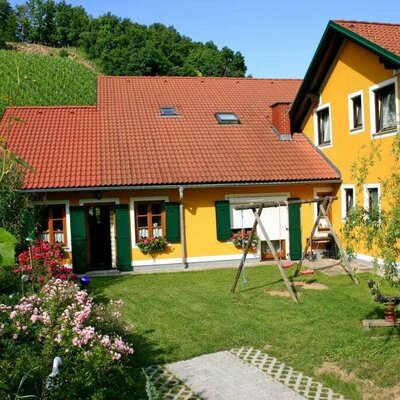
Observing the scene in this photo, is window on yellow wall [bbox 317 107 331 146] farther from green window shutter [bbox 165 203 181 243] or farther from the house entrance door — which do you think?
the house entrance door

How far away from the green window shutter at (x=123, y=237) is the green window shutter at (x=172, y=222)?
116cm

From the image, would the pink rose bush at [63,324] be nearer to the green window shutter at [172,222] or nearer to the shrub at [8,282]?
the shrub at [8,282]

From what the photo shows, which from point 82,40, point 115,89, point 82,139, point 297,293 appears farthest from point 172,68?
point 297,293

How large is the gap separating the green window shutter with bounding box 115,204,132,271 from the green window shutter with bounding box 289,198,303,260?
16.9ft

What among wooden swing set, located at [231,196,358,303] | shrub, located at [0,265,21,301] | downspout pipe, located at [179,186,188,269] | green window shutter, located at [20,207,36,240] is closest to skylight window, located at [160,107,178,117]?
downspout pipe, located at [179,186,188,269]

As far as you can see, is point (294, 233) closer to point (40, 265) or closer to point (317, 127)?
point (317, 127)

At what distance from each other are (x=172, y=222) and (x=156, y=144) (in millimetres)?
2940

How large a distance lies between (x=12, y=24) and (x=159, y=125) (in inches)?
3597

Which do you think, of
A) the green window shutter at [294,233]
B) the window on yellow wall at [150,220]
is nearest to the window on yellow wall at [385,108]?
the green window shutter at [294,233]

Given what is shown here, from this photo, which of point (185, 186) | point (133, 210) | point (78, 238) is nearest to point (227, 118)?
point (185, 186)

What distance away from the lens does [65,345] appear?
5133 millimetres

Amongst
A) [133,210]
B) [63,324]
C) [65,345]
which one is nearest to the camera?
[65,345]

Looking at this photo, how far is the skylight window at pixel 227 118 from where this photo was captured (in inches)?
680

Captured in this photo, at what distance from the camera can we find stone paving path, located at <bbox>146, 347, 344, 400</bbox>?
18.0 feet
